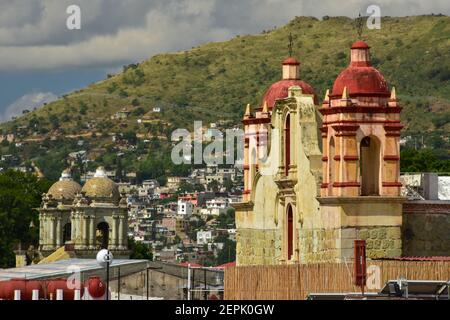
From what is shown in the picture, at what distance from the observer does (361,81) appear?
64500mm

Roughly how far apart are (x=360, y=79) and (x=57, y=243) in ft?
224

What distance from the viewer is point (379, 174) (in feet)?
212

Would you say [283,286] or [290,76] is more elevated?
[290,76]

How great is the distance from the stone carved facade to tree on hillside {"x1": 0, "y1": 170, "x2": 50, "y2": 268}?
224 inches

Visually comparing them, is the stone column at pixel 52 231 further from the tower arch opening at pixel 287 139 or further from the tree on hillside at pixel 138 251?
the tower arch opening at pixel 287 139

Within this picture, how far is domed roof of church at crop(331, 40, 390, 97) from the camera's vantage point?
64.1m

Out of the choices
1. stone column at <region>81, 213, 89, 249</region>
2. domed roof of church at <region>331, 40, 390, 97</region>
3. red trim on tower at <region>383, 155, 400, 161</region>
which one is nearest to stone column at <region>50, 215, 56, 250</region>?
stone column at <region>81, 213, 89, 249</region>

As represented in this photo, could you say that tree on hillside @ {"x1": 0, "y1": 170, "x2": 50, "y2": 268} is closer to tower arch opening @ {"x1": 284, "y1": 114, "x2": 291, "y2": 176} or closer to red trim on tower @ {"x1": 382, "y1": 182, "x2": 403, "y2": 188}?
tower arch opening @ {"x1": 284, "y1": 114, "x2": 291, "y2": 176}

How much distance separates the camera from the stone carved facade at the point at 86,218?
12669 cm

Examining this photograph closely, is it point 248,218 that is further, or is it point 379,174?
point 248,218

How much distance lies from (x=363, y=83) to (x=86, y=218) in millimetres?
64378

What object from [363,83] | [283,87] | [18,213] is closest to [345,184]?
[363,83]
